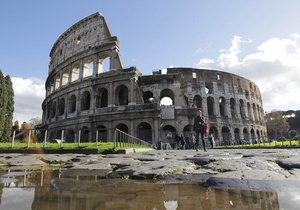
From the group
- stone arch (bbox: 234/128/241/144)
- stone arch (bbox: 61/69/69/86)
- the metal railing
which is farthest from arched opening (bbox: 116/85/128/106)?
stone arch (bbox: 234/128/241/144)

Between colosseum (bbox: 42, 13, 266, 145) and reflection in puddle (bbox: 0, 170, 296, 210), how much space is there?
16929 millimetres

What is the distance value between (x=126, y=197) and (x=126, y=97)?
2242 centimetres

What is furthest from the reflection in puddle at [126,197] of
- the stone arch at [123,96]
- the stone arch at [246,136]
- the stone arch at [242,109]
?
the stone arch at [242,109]

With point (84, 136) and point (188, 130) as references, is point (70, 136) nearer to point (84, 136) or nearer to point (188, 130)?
point (84, 136)

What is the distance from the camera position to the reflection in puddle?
1.42 meters

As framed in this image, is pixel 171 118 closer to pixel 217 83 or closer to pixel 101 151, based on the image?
pixel 217 83

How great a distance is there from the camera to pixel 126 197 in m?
1.63

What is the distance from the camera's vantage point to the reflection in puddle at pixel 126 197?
142 cm

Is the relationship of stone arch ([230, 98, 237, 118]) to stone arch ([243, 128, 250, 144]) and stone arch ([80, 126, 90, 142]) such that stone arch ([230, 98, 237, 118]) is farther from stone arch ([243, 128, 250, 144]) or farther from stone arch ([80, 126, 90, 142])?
stone arch ([80, 126, 90, 142])

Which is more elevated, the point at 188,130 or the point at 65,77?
the point at 65,77

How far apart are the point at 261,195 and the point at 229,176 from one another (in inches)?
25.6

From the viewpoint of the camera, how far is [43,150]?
812cm

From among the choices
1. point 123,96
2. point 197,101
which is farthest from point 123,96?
point 197,101

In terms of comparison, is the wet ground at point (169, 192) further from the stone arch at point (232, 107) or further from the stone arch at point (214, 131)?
the stone arch at point (232, 107)
